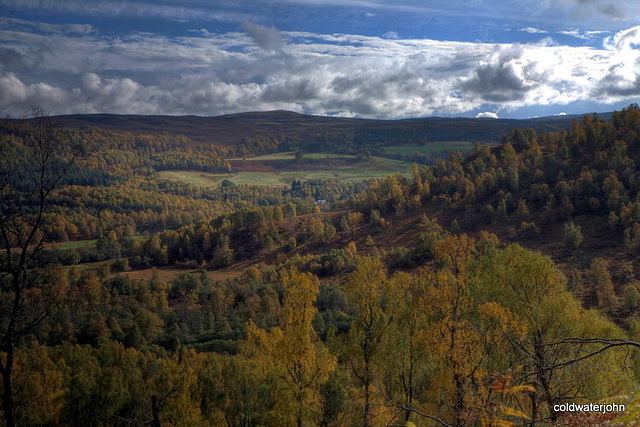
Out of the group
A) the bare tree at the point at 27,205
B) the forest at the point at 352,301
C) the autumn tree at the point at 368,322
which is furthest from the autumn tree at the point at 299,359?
the bare tree at the point at 27,205

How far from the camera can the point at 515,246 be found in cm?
2078

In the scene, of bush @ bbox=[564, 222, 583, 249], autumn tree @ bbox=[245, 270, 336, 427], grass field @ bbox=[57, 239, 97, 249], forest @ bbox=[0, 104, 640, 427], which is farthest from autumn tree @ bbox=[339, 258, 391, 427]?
grass field @ bbox=[57, 239, 97, 249]

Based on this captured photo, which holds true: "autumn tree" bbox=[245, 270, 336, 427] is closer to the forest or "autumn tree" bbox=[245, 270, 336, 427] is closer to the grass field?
the forest

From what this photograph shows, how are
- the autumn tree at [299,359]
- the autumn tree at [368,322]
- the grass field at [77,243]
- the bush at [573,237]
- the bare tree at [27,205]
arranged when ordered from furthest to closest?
the grass field at [77,243], the bush at [573,237], the autumn tree at [368,322], the autumn tree at [299,359], the bare tree at [27,205]

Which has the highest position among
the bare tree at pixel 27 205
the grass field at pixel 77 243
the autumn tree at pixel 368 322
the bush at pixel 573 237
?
the bare tree at pixel 27 205

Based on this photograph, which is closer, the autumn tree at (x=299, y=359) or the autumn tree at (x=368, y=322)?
the autumn tree at (x=299, y=359)

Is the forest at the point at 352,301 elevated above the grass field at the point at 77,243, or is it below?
above

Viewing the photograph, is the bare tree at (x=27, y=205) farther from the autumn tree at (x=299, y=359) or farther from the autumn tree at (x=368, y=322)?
the autumn tree at (x=368, y=322)

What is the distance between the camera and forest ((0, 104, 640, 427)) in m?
11.4

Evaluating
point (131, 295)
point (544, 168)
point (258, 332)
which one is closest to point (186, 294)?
point (131, 295)

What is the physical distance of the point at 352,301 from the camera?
20750 mm

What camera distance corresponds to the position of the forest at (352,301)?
11.4 m

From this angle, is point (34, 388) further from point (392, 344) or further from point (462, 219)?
point (462, 219)

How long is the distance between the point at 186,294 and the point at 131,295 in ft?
33.4
